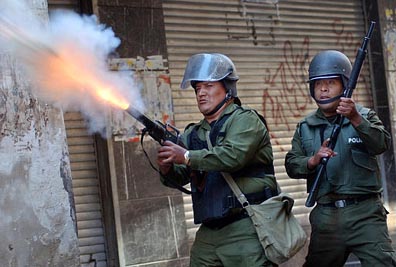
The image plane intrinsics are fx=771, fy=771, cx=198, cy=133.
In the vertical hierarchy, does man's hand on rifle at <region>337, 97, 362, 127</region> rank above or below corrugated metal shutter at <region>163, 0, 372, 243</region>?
below

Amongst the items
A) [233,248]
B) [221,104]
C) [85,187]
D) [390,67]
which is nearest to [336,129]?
[221,104]

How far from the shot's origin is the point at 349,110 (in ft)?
16.8

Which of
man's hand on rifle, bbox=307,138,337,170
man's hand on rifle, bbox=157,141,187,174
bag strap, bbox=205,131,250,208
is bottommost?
bag strap, bbox=205,131,250,208

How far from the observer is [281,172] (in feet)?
29.2

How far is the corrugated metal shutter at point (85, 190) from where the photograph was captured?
294 inches

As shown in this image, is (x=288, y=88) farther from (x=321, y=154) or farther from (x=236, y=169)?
(x=236, y=169)

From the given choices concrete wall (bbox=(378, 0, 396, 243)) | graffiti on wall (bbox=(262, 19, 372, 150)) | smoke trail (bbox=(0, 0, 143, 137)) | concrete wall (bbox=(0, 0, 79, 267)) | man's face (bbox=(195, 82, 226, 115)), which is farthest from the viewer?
concrete wall (bbox=(378, 0, 396, 243))

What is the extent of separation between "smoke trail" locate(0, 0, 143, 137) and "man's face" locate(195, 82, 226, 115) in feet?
1.66

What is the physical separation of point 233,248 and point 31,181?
1807 millimetres

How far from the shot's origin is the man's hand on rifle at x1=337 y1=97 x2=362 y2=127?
16.8 feet

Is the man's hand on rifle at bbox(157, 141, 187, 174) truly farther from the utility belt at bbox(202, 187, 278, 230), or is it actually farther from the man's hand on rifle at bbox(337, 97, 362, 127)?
the man's hand on rifle at bbox(337, 97, 362, 127)

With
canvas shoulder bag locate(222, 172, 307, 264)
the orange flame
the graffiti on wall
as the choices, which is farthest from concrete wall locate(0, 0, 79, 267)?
the graffiti on wall

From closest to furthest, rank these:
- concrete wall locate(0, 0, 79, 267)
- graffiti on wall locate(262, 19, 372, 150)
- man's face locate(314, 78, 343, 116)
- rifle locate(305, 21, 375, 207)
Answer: rifle locate(305, 21, 375, 207) → man's face locate(314, 78, 343, 116) → concrete wall locate(0, 0, 79, 267) → graffiti on wall locate(262, 19, 372, 150)

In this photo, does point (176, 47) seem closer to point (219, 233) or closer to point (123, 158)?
point (123, 158)
